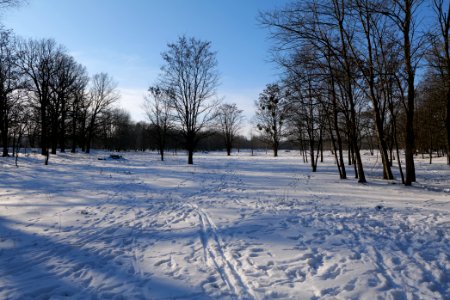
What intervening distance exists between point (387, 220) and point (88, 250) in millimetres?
7282

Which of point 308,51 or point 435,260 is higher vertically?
point 308,51

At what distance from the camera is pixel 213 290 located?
3.72m

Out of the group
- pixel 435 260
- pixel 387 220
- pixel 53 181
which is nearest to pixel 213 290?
pixel 435 260

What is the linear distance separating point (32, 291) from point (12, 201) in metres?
7.25

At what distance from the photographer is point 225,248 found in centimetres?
520

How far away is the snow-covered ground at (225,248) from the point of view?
3.76 metres

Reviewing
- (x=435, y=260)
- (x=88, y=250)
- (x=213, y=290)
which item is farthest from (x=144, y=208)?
(x=435, y=260)

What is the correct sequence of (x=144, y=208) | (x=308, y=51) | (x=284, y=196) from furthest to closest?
(x=308, y=51)
(x=284, y=196)
(x=144, y=208)

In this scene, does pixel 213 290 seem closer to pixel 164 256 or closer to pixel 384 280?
pixel 164 256

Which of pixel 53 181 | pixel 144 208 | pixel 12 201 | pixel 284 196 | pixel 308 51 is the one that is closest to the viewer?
pixel 144 208

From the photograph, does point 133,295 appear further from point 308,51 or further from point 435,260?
point 308,51

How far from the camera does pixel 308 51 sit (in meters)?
12.5

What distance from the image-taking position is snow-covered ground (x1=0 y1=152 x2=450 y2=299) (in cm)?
376

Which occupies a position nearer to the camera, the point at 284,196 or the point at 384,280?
the point at 384,280
